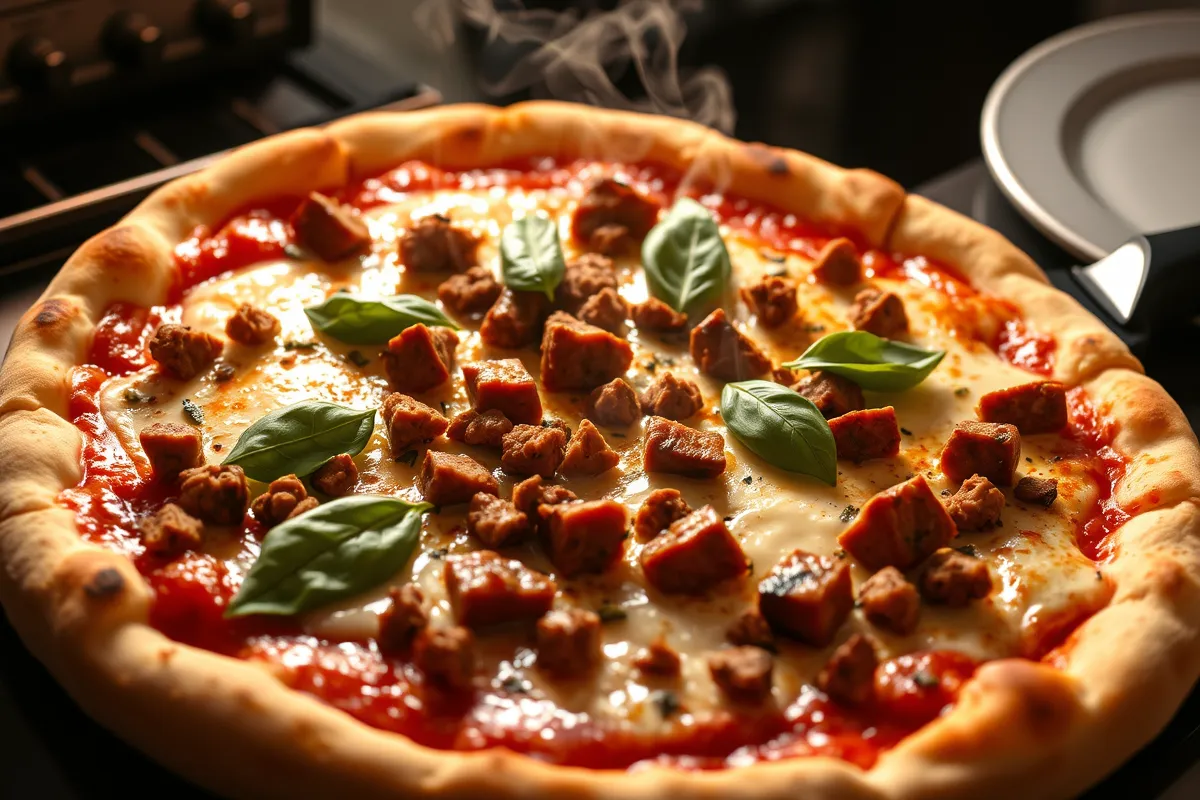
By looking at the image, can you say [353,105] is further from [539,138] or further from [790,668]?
[790,668]

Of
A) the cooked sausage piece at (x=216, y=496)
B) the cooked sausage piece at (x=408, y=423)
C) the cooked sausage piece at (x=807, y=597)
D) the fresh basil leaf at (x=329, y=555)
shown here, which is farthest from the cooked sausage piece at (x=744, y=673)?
the cooked sausage piece at (x=216, y=496)

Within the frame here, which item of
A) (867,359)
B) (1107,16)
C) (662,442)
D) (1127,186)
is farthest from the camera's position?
(1107,16)

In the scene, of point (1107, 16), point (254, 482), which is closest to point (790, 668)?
point (254, 482)

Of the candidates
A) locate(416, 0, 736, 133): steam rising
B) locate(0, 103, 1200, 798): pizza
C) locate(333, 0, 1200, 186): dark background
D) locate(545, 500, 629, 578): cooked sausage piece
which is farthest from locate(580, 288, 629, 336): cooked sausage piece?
locate(333, 0, 1200, 186): dark background

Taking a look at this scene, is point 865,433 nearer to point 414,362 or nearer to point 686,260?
point 686,260

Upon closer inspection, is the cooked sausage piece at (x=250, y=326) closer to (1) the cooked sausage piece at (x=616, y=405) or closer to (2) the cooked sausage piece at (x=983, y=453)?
(1) the cooked sausage piece at (x=616, y=405)

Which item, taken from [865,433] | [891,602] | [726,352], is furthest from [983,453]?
[726,352]
